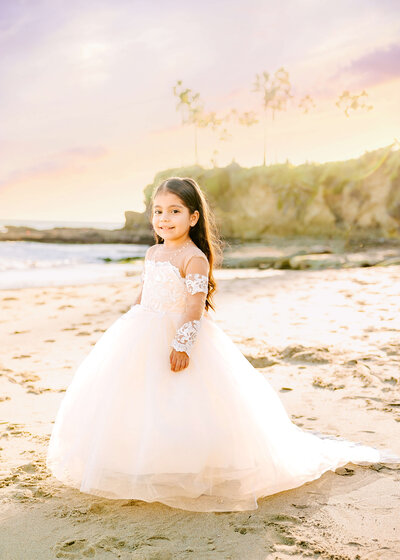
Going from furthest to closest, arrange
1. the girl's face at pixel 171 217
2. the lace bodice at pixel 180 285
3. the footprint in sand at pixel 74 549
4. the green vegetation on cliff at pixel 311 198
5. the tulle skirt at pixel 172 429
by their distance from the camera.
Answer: the green vegetation on cliff at pixel 311 198
the girl's face at pixel 171 217
the lace bodice at pixel 180 285
the tulle skirt at pixel 172 429
the footprint in sand at pixel 74 549

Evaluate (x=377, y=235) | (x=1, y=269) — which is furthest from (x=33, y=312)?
(x=377, y=235)

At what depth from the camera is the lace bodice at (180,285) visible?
8.05 ft

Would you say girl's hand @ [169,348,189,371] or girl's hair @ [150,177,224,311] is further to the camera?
girl's hair @ [150,177,224,311]

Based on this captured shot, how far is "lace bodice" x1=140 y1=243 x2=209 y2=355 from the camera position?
2.46m

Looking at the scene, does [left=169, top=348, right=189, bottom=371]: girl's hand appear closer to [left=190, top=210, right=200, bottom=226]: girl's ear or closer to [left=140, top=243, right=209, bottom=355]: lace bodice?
[left=140, top=243, right=209, bottom=355]: lace bodice

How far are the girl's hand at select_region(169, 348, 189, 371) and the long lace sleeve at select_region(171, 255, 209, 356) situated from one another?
0.06ft

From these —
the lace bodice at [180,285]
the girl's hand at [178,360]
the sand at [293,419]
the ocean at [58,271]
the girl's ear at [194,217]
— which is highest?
the girl's ear at [194,217]

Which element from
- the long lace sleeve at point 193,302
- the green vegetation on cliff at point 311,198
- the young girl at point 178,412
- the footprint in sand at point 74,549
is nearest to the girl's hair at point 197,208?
the young girl at point 178,412

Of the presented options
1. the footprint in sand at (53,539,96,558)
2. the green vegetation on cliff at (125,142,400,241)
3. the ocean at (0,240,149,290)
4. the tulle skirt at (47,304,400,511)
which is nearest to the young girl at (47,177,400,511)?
the tulle skirt at (47,304,400,511)

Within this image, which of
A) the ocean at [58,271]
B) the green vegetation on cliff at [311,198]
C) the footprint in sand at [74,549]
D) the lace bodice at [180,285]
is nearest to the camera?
the footprint in sand at [74,549]

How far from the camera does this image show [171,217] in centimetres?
260

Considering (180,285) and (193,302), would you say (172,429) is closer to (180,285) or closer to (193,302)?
(193,302)

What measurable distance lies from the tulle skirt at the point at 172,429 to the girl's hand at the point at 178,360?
41 mm

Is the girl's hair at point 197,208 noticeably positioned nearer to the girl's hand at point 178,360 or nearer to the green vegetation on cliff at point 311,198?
the girl's hand at point 178,360
